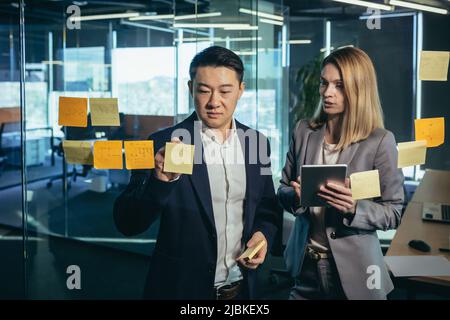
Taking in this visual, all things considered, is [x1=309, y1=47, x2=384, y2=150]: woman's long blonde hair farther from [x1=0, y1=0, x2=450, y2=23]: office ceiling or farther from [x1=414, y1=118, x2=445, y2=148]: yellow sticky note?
[x1=0, y1=0, x2=450, y2=23]: office ceiling

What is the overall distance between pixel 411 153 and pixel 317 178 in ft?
1.45

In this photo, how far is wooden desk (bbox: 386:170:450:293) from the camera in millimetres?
1654

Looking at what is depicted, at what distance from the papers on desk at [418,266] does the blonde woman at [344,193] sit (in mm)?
109

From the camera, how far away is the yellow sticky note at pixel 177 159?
141cm

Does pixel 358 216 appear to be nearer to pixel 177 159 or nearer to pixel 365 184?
pixel 365 184

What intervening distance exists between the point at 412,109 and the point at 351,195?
1.84 feet

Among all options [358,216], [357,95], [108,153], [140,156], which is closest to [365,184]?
[358,216]

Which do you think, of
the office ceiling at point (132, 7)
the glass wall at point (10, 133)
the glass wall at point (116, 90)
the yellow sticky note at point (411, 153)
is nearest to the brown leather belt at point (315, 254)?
the yellow sticky note at point (411, 153)

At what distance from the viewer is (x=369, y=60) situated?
1.47 metres

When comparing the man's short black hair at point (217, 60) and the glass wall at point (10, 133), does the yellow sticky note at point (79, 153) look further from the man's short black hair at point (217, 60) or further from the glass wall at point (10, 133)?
the glass wall at point (10, 133)

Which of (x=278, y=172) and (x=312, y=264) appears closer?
(x=312, y=264)

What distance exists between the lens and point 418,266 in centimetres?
174

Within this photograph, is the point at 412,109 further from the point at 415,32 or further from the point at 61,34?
the point at 61,34

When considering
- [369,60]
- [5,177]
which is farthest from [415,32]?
[5,177]
